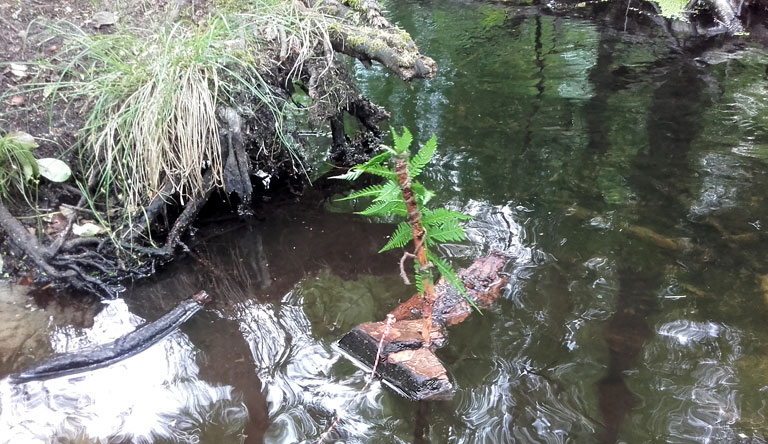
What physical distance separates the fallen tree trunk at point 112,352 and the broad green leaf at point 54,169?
124 centimetres

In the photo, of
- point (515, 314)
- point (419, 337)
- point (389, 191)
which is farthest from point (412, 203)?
point (515, 314)

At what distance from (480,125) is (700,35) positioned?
4.90 metres

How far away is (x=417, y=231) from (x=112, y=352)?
6.30 feet

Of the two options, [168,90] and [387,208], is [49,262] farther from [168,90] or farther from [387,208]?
[387,208]

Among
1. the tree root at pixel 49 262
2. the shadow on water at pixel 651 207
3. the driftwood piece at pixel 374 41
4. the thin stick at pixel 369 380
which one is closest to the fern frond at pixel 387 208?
the thin stick at pixel 369 380

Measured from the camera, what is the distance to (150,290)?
3.42m

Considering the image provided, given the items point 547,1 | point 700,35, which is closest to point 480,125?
point 700,35

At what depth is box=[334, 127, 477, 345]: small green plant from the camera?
195 cm

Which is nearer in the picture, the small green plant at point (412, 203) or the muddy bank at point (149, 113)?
the small green plant at point (412, 203)

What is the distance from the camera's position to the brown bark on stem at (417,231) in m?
1.97

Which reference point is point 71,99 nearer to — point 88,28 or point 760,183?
point 88,28

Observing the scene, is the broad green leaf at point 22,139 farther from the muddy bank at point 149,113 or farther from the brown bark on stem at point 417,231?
the brown bark on stem at point 417,231

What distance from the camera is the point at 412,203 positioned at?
84.4 inches

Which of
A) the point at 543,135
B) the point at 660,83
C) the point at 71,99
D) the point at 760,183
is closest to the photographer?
the point at 71,99
